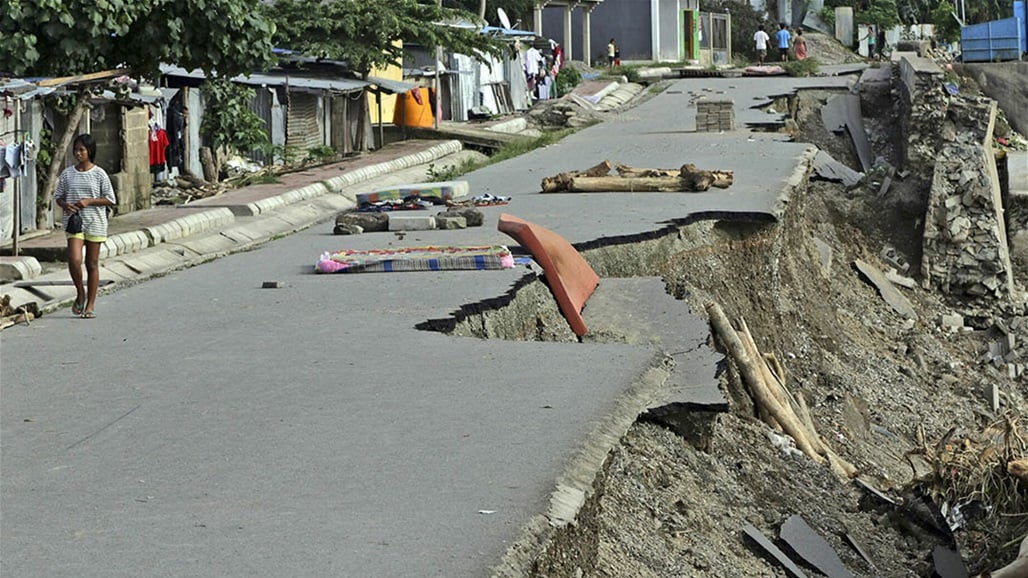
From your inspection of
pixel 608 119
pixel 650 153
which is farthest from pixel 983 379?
pixel 608 119

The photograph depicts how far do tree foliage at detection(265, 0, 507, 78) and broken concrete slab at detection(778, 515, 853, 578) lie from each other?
18451 millimetres

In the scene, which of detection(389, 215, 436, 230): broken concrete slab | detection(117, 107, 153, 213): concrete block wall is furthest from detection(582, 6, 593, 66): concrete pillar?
detection(389, 215, 436, 230): broken concrete slab

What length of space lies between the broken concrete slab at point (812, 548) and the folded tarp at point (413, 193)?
380 inches

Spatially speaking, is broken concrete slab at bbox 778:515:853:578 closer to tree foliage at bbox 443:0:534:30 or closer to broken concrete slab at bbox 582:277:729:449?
broken concrete slab at bbox 582:277:729:449

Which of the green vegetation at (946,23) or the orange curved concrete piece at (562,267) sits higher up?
the green vegetation at (946,23)

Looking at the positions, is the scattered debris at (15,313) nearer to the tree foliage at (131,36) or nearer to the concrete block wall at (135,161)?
the tree foliage at (131,36)

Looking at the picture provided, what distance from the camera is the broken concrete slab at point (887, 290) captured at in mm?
20141

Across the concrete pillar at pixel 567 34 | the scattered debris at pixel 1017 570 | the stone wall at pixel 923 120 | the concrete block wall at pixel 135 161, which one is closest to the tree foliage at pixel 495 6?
the concrete pillar at pixel 567 34

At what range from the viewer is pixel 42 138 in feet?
52.4

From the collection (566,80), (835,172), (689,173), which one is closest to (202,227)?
(689,173)

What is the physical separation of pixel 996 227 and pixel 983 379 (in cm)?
482

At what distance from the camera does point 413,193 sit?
17.5m

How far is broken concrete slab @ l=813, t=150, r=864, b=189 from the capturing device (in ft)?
82.7

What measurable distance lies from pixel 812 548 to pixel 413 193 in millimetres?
9970
